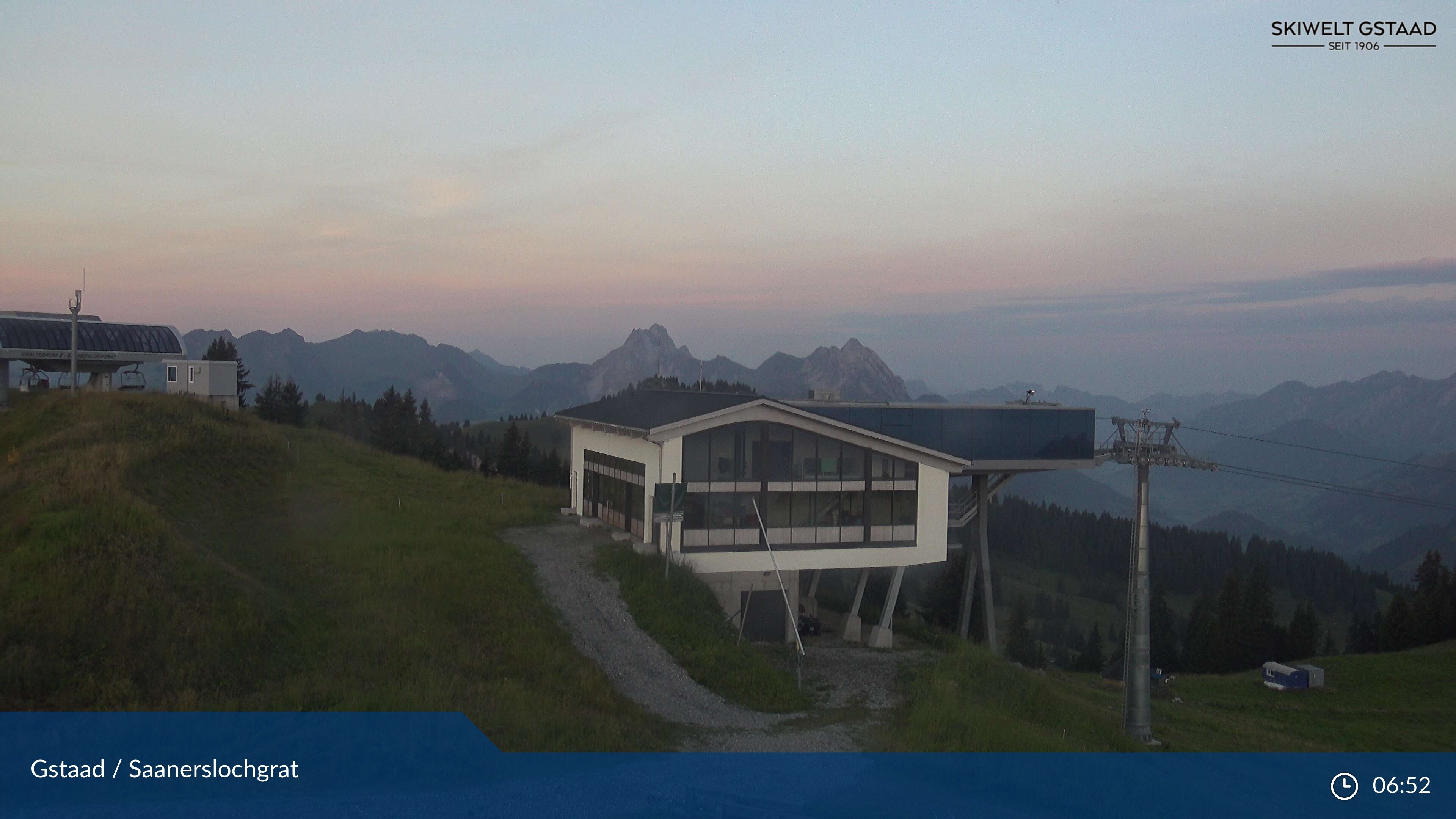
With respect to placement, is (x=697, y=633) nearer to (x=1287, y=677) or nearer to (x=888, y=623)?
(x=888, y=623)

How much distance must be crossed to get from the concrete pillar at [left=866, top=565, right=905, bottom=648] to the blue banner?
14.7 metres

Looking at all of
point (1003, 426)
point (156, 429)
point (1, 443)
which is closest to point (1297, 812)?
point (1003, 426)

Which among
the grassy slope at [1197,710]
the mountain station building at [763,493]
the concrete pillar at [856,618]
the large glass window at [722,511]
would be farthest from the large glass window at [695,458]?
the concrete pillar at [856,618]

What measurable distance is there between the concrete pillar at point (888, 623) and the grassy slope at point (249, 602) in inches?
530

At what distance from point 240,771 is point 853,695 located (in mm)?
13120

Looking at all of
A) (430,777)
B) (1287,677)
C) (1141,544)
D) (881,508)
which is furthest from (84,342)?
(1287,677)

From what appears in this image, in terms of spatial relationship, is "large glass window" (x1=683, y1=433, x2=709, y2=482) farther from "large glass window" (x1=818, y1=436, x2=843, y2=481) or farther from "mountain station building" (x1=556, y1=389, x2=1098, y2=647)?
"large glass window" (x1=818, y1=436, x2=843, y2=481)

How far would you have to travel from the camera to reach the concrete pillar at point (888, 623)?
104ft

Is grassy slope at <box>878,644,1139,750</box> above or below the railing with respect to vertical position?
below

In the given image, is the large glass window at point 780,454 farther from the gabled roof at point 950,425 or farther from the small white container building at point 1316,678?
the small white container building at point 1316,678

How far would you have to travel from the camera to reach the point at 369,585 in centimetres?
2103

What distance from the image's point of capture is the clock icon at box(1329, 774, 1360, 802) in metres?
22.6

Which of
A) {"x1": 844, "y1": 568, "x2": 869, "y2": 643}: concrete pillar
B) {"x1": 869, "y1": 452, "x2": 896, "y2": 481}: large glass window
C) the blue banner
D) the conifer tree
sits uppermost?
{"x1": 869, "y1": 452, "x2": 896, "y2": 481}: large glass window

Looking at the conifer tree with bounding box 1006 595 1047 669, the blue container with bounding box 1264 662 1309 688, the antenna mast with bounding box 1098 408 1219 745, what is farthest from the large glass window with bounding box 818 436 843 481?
the conifer tree with bounding box 1006 595 1047 669
